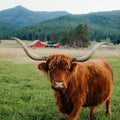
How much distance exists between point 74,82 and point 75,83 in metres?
0.03

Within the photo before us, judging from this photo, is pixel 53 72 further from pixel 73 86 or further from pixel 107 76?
pixel 107 76

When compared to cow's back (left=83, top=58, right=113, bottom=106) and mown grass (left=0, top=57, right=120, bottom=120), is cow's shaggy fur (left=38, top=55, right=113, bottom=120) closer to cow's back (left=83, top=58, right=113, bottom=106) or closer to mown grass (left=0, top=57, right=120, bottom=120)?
cow's back (left=83, top=58, right=113, bottom=106)

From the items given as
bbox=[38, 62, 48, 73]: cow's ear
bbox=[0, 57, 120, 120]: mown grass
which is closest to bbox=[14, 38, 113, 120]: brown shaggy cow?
bbox=[38, 62, 48, 73]: cow's ear

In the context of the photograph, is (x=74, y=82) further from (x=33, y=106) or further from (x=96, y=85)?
(x=33, y=106)

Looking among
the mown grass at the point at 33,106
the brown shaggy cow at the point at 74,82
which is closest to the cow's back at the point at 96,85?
the brown shaggy cow at the point at 74,82

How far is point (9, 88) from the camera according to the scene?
6520mm

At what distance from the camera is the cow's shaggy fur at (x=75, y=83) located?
9.68 ft

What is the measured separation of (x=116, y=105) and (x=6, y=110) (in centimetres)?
360

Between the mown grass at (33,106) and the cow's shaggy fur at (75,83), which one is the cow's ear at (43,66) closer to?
the cow's shaggy fur at (75,83)

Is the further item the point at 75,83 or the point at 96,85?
the point at 96,85

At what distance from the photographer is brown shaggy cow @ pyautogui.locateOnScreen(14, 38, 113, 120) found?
9.64ft

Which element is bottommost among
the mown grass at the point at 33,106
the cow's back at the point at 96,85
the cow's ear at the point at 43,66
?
the mown grass at the point at 33,106

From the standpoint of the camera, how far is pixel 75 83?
3.31 m

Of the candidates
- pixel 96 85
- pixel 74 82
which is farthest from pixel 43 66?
pixel 96 85
